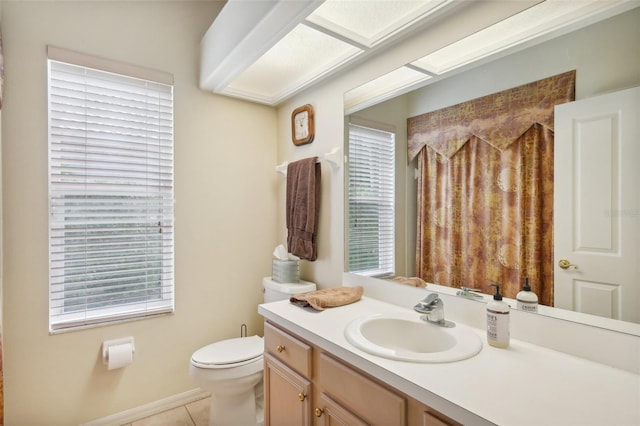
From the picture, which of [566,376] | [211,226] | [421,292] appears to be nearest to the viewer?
[566,376]

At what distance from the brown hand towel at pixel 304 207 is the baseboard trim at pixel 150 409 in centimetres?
118

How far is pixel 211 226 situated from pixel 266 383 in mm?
1148

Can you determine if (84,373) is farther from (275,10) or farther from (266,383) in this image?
(275,10)

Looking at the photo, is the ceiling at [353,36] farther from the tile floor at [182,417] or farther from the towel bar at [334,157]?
the tile floor at [182,417]

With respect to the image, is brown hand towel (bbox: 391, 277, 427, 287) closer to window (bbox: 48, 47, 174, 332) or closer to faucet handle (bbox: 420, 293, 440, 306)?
faucet handle (bbox: 420, 293, 440, 306)

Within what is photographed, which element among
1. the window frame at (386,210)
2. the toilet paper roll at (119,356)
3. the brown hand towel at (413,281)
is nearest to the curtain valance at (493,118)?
the window frame at (386,210)

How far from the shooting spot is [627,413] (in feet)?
2.44

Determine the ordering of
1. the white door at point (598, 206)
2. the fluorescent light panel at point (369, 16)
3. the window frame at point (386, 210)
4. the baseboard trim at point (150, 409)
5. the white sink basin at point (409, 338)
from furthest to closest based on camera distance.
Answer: the baseboard trim at point (150, 409) → the window frame at point (386, 210) → the fluorescent light panel at point (369, 16) → the white sink basin at point (409, 338) → the white door at point (598, 206)

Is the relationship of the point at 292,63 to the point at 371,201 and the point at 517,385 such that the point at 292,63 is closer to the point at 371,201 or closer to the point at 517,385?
the point at 371,201

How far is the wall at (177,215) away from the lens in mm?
1709

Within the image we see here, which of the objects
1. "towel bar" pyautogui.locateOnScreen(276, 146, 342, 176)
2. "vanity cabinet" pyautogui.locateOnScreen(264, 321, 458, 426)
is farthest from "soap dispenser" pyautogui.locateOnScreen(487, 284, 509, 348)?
"towel bar" pyautogui.locateOnScreen(276, 146, 342, 176)

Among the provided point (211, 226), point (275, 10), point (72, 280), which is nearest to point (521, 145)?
point (275, 10)

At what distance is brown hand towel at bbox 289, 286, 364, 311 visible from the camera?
155 centimetres

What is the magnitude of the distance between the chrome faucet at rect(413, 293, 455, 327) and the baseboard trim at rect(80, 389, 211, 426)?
1.76 meters
